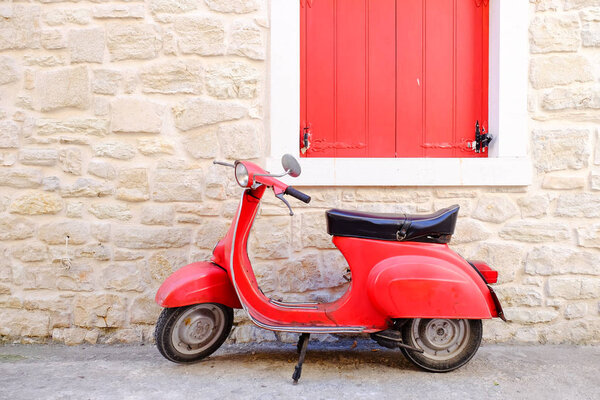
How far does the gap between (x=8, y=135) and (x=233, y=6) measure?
190cm

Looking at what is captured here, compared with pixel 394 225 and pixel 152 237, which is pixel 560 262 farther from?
pixel 152 237

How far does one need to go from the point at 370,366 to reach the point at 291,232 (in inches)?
42.8

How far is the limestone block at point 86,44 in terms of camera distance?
3.48 m

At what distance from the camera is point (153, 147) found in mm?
3482

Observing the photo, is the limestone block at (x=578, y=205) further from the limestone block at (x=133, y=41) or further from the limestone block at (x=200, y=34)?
the limestone block at (x=133, y=41)

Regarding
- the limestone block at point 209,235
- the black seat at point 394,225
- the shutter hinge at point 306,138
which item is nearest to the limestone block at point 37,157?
the limestone block at point 209,235

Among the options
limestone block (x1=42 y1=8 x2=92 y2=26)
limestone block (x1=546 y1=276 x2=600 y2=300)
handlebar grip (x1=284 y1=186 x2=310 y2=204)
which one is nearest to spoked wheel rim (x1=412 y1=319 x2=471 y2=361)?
handlebar grip (x1=284 y1=186 x2=310 y2=204)

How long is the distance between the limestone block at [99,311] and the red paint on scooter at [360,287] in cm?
90

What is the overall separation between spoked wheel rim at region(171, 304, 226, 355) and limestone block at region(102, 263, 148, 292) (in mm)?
769

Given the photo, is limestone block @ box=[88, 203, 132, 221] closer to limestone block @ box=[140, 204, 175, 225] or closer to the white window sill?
limestone block @ box=[140, 204, 175, 225]

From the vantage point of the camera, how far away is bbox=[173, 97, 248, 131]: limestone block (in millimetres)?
3488

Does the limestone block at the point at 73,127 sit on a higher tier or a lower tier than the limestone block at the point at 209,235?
higher

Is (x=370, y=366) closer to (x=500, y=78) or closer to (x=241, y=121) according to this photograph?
(x=241, y=121)

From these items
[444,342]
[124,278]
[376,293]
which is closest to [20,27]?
[124,278]
